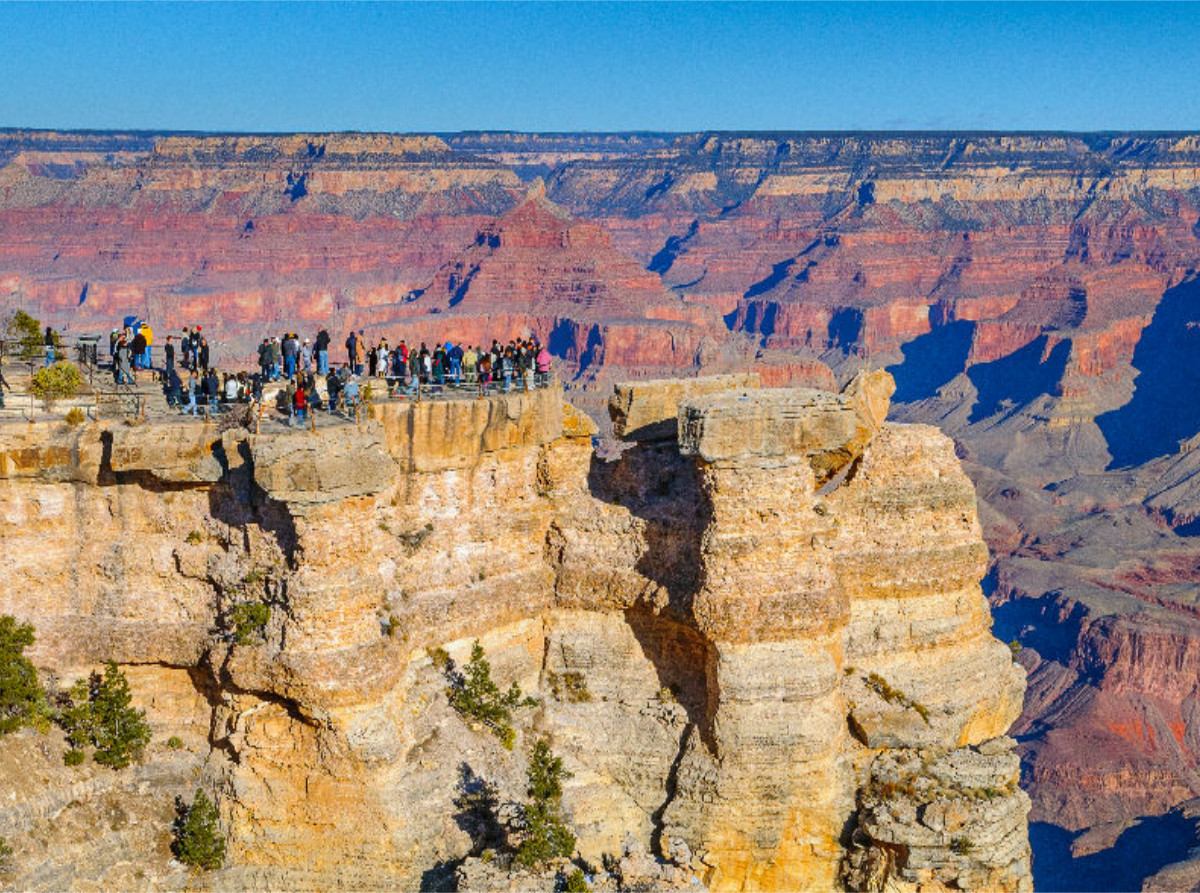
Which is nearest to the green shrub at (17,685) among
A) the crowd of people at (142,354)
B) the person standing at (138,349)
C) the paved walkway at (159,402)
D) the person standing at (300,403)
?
the paved walkway at (159,402)

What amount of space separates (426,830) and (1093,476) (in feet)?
483

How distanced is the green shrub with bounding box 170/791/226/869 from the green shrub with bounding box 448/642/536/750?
506 cm

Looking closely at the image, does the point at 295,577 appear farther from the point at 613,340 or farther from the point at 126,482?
the point at 613,340

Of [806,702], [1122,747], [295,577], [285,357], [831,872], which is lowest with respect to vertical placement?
[1122,747]

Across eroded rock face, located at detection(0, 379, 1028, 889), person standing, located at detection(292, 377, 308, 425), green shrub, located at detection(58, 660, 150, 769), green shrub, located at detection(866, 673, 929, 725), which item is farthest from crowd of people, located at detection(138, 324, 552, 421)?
green shrub, located at detection(866, 673, 929, 725)

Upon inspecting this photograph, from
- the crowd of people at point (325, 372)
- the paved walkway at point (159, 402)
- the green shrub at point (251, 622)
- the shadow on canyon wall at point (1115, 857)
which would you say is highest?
the crowd of people at point (325, 372)

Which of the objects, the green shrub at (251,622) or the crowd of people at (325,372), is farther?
the crowd of people at (325,372)

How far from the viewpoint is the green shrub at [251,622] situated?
25859 mm

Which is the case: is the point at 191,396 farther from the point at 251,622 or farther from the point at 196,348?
the point at 251,622

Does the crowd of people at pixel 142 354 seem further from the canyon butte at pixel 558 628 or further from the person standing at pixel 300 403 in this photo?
the canyon butte at pixel 558 628

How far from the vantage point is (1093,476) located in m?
161

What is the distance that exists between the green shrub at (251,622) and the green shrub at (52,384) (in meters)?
7.04

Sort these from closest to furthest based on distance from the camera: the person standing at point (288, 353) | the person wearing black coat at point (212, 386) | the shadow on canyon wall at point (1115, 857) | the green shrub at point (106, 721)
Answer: the green shrub at point (106, 721) → the person wearing black coat at point (212, 386) → the person standing at point (288, 353) → the shadow on canyon wall at point (1115, 857)

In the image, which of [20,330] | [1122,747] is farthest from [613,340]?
[20,330]
